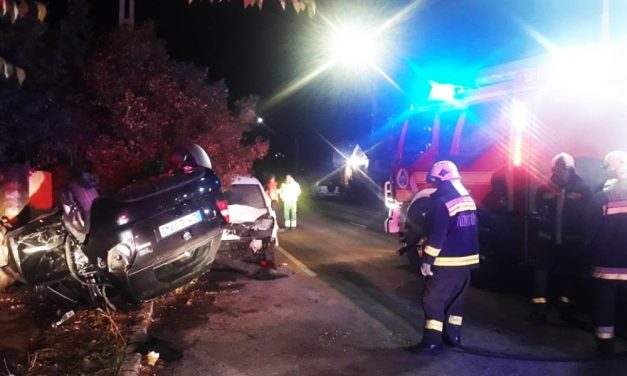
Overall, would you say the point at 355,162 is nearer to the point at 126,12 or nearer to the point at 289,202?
the point at 289,202

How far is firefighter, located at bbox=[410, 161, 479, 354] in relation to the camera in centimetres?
534

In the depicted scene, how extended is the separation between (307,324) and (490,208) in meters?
2.97

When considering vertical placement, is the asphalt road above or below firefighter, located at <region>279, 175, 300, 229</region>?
below

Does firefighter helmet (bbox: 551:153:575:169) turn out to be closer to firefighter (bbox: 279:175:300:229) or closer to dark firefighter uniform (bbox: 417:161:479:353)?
dark firefighter uniform (bbox: 417:161:479:353)

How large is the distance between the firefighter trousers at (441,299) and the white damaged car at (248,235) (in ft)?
12.9

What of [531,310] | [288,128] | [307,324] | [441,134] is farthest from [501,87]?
[288,128]

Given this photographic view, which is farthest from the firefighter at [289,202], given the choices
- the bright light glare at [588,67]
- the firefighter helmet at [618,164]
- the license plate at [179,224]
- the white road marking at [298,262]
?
the firefighter helmet at [618,164]

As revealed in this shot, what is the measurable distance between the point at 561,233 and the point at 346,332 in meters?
2.52

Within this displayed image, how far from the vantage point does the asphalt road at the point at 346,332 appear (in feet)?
16.6

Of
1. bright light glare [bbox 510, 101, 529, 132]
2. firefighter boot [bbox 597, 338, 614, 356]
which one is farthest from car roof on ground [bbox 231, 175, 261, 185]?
firefighter boot [bbox 597, 338, 614, 356]

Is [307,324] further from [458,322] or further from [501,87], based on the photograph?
[501,87]

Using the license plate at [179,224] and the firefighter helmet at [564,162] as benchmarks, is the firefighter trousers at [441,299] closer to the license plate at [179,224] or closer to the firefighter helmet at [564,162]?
the firefighter helmet at [564,162]

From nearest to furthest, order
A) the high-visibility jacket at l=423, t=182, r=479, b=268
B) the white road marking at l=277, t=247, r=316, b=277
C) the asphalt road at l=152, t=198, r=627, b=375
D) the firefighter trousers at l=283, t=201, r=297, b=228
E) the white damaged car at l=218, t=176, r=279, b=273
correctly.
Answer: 1. the asphalt road at l=152, t=198, r=627, b=375
2. the high-visibility jacket at l=423, t=182, r=479, b=268
3. the white damaged car at l=218, t=176, r=279, b=273
4. the white road marking at l=277, t=247, r=316, b=277
5. the firefighter trousers at l=283, t=201, r=297, b=228

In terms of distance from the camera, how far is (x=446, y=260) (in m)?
5.36
